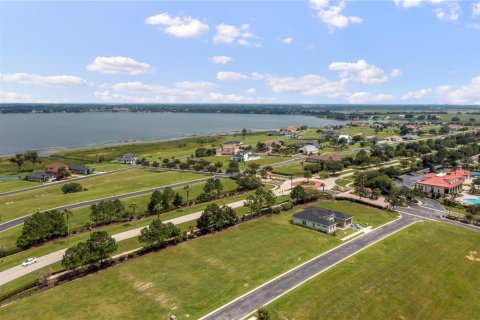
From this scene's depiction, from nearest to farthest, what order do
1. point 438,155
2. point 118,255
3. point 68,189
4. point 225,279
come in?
point 225,279
point 118,255
point 68,189
point 438,155

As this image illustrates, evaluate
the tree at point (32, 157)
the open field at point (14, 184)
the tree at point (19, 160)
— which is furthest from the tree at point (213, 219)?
the tree at point (32, 157)

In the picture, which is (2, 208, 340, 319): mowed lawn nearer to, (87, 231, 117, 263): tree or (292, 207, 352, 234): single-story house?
(292, 207, 352, 234): single-story house

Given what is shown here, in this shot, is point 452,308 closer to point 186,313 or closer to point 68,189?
point 186,313

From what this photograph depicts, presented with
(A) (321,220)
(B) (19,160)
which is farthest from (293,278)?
(B) (19,160)

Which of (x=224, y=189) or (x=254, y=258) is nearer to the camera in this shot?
(x=254, y=258)

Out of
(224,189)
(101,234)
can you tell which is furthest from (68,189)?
(101,234)

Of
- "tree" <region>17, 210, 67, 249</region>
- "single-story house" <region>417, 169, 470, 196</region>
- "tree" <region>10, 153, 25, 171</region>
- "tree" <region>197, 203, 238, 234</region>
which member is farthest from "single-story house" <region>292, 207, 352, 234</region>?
"tree" <region>10, 153, 25, 171</region>

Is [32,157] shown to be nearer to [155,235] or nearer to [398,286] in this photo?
[155,235]

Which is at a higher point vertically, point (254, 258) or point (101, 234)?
point (101, 234)
